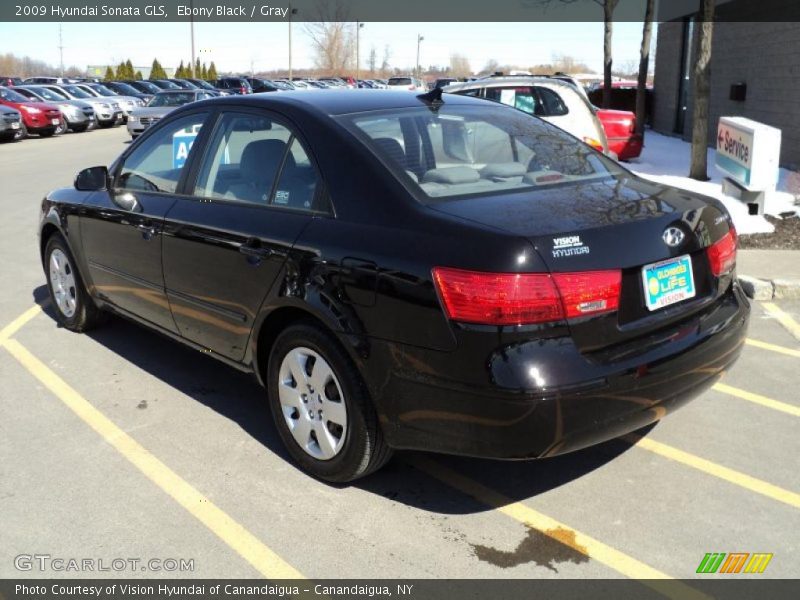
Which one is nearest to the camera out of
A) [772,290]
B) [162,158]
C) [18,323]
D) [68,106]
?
[162,158]

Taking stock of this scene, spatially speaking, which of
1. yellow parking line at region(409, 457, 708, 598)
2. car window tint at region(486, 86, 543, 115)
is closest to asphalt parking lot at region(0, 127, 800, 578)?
yellow parking line at region(409, 457, 708, 598)

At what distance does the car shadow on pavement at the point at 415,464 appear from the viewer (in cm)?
371

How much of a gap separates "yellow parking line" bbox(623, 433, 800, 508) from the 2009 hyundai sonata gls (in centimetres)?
60

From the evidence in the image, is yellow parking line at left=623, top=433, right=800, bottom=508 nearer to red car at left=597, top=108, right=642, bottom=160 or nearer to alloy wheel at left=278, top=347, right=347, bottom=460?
alloy wheel at left=278, top=347, right=347, bottom=460

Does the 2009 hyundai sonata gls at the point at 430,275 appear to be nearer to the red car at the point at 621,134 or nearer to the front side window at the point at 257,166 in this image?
the front side window at the point at 257,166

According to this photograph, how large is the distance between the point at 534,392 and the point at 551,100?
9341 millimetres

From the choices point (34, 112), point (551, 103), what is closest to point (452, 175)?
point (551, 103)

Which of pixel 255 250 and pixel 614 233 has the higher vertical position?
pixel 614 233

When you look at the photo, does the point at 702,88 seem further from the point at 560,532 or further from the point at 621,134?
the point at 560,532

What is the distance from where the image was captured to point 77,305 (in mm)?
5938

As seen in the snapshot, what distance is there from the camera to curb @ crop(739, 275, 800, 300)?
21.9 feet

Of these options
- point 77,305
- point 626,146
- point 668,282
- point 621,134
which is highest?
point 621,134

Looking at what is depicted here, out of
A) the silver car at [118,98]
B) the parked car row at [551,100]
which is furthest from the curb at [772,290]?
the silver car at [118,98]

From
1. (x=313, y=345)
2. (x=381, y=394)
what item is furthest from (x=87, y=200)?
(x=381, y=394)
